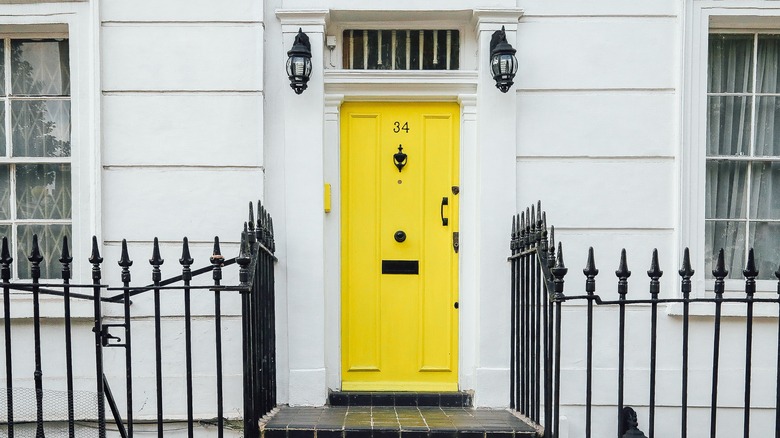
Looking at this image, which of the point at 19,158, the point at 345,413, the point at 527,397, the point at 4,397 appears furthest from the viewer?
the point at 19,158

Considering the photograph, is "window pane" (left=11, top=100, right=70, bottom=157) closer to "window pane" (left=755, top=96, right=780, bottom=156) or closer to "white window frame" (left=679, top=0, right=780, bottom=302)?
"white window frame" (left=679, top=0, right=780, bottom=302)

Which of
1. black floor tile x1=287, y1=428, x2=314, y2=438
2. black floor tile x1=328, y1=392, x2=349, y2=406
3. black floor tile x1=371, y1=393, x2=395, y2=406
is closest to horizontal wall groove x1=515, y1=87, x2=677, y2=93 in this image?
black floor tile x1=371, y1=393, x2=395, y2=406

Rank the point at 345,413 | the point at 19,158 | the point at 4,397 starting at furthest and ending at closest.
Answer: the point at 19,158
the point at 345,413
the point at 4,397

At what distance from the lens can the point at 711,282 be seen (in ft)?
15.7

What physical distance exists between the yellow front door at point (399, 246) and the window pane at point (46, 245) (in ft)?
6.39

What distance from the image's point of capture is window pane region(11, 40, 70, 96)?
15.8 ft

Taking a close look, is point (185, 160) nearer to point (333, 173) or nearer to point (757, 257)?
point (333, 173)

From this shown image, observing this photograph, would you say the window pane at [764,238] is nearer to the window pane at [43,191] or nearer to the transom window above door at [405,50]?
the transom window above door at [405,50]

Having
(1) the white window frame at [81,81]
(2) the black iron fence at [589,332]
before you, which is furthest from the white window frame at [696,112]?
(1) the white window frame at [81,81]

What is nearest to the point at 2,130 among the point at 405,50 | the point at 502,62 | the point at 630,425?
the point at 405,50

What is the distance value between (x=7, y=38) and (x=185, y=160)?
1.53 m

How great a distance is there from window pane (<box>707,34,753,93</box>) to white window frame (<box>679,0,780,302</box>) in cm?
21

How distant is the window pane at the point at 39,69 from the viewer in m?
4.80

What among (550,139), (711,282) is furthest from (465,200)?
(711,282)
